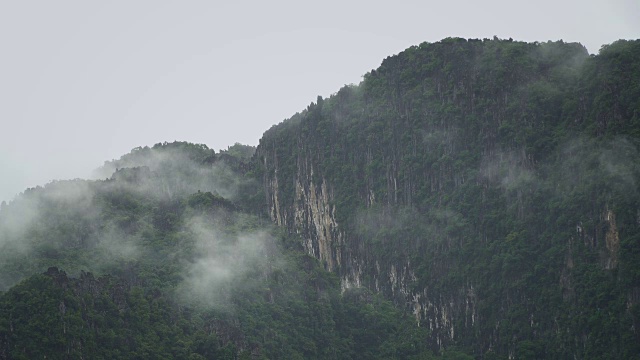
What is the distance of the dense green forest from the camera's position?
282 ft

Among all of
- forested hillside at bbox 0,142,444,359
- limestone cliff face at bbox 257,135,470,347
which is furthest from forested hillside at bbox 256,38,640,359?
forested hillside at bbox 0,142,444,359

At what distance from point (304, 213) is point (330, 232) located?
10.8 ft

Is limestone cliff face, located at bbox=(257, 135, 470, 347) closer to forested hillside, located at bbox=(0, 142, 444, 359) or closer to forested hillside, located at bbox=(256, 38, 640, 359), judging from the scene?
forested hillside, located at bbox=(256, 38, 640, 359)

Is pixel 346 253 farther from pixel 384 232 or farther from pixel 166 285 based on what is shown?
pixel 166 285

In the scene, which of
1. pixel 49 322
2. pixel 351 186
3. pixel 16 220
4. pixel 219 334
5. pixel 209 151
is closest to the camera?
pixel 49 322

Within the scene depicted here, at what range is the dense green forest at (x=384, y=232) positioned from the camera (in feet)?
282

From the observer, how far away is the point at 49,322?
264ft

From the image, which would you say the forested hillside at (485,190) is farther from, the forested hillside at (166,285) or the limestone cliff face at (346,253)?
the forested hillside at (166,285)

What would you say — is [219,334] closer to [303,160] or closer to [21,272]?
[21,272]

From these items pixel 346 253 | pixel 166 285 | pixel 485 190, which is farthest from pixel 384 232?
pixel 166 285

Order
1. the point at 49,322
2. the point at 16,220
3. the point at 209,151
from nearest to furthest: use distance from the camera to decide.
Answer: the point at 49,322 < the point at 16,220 < the point at 209,151

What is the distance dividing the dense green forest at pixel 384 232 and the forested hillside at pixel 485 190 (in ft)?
0.51

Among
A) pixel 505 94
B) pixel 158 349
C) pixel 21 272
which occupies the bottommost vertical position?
pixel 158 349

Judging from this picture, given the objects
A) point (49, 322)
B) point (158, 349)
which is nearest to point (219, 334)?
point (158, 349)
